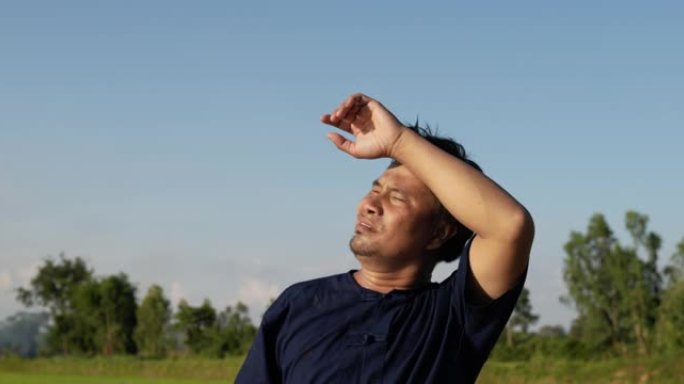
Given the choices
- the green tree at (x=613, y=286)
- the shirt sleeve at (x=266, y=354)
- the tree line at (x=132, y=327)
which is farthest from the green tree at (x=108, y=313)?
the shirt sleeve at (x=266, y=354)

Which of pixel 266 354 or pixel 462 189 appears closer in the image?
pixel 462 189

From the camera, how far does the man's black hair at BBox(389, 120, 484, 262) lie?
2932mm

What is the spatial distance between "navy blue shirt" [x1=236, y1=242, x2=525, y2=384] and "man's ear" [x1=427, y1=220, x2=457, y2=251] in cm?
10

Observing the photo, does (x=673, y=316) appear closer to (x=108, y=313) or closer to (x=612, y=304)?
(x=612, y=304)

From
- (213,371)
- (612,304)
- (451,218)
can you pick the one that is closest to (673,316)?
(612,304)

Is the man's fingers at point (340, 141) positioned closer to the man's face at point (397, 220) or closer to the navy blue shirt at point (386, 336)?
the man's face at point (397, 220)

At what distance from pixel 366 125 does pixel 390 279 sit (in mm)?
432

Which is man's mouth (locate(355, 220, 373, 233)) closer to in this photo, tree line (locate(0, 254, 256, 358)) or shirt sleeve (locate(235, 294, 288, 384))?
shirt sleeve (locate(235, 294, 288, 384))

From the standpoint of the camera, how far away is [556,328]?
5259cm

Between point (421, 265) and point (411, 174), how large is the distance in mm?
258

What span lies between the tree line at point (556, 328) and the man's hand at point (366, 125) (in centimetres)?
3426

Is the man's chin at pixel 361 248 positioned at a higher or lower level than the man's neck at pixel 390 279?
higher

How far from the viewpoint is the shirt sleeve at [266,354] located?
116 inches

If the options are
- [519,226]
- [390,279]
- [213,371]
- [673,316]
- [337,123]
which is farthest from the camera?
[673,316]
